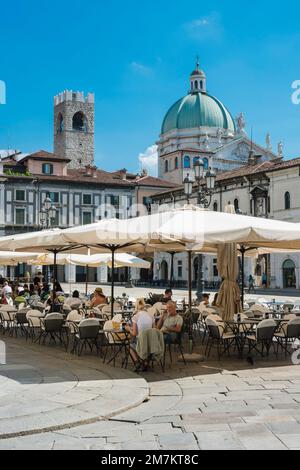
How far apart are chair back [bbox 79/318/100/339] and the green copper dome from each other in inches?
2758

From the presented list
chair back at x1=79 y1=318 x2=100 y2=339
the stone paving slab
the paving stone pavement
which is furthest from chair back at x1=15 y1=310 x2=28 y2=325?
the paving stone pavement

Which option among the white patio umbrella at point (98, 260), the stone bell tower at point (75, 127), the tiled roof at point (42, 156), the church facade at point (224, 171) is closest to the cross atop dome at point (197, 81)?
the church facade at point (224, 171)

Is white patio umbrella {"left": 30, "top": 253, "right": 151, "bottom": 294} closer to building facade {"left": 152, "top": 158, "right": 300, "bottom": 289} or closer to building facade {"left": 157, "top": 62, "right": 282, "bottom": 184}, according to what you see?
building facade {"left": 152, "top": 158, "right": 300, "bottom": 289}

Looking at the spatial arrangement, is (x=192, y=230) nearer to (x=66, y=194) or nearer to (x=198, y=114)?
(x=66, y=194)

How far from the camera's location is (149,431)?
21.3 ft

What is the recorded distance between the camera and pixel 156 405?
7852 millimetres

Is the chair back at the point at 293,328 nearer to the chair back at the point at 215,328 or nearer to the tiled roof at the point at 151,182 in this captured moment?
the chair back at the point at 215,328

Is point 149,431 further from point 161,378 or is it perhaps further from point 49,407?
point 161,378

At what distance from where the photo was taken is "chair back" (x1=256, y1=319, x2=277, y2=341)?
36.2 feet

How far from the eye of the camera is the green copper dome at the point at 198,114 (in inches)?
3155

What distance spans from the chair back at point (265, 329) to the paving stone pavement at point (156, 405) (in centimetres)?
45

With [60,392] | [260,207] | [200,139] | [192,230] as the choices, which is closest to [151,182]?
[200,139]

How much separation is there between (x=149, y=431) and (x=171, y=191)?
56.2 meters
